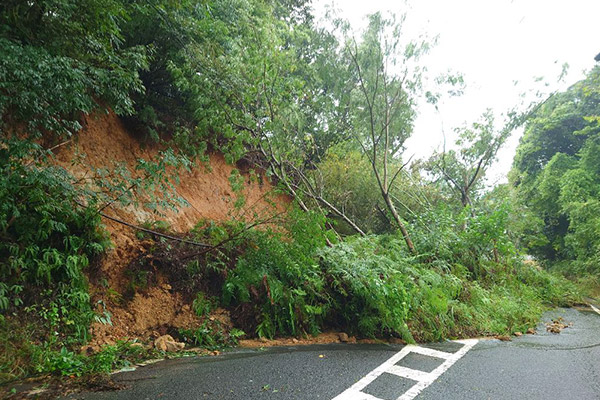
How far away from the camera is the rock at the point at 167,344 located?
410cm

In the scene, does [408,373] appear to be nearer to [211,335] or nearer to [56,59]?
[211,335]

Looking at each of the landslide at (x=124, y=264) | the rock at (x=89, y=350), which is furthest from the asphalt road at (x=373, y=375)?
the landslide at (x=124, y=264)

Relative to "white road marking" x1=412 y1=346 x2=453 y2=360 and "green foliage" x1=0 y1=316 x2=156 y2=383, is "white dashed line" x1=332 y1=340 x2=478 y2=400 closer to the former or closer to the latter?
"white road marking" x1=412 y1=346 x2=453 y2=360

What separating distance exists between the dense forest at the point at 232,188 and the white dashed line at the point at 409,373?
48 centimetres

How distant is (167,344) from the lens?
4.15 meters

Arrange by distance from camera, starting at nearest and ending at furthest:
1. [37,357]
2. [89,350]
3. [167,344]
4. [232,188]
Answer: [37,357] < [89,350] < [167,344] < [232,188]

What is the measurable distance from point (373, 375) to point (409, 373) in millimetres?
484

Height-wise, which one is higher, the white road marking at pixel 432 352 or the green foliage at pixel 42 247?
the green foliage at pixel 42 247

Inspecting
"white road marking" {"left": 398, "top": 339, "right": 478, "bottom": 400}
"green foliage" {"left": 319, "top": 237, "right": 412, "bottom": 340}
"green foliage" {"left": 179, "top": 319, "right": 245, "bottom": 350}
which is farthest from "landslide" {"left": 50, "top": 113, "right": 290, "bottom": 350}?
"white road marking" {"left": 398, "top": 339, "right": 478, "bottom": 400}

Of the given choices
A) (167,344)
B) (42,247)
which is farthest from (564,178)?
(42,247)

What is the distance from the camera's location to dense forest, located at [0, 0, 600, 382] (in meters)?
3.79

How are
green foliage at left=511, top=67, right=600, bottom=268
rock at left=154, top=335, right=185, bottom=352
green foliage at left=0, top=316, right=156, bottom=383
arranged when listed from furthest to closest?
green foliage at left=511, top=67, right=600, bottom=268 < rock at left=154, top=335, right=185, bottom=352 < green foliage at left=0, top=316, right=156, bottom=383

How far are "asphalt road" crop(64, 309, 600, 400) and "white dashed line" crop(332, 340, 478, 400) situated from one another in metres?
0.01

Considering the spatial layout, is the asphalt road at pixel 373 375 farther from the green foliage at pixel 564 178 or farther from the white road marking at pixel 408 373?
the green foliage at pixel 564 178
